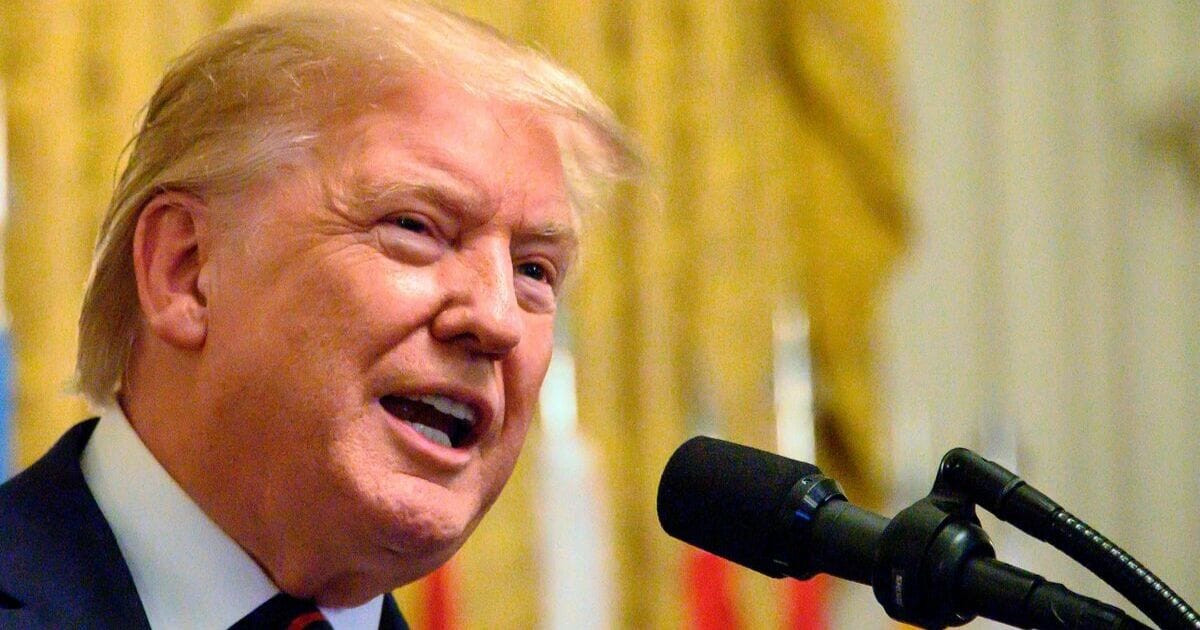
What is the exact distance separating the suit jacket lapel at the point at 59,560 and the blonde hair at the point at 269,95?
0.15m

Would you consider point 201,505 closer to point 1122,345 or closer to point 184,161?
point 184,161

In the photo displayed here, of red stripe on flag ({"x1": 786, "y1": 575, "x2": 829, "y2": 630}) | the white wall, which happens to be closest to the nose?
red stripe on flag ({"x1": 786, "y1": 575, "x2": 829, "y2": 630})

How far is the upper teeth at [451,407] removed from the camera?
1.46m

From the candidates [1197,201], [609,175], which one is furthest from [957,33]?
[609,175]

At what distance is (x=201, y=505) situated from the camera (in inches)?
59.9

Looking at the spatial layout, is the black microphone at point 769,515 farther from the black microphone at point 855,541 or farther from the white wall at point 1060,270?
the white wall at point 1060,270

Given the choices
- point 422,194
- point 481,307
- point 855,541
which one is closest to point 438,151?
point 422,194

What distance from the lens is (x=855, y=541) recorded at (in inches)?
43.7

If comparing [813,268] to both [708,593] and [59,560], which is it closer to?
[708,593]

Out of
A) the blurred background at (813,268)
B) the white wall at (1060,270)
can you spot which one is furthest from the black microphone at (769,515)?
the white wall at (1060,270)

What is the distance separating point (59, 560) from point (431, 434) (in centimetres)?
40

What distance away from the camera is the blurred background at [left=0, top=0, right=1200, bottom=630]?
2.56m

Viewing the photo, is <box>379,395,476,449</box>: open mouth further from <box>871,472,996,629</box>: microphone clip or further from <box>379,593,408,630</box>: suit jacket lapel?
<box>871,472,996,629</box>: microphone clip

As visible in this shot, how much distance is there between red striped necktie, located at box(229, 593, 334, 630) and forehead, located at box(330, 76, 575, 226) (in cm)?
43
